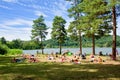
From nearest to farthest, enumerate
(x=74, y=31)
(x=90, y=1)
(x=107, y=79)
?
(x=107, y=79)
(x=90, y=1)
(x=74, y=31)

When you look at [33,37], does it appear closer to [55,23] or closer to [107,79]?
[55,23]

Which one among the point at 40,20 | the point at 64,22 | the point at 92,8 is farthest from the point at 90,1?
the point at 40,20

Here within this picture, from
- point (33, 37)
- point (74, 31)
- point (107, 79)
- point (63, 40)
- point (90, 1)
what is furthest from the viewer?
point (33, 37)

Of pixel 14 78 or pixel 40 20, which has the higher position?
pixel 40 20

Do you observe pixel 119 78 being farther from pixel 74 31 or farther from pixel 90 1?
pixel 74 31

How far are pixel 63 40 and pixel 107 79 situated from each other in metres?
51.8

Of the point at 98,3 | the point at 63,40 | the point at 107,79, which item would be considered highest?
the point at 98,3

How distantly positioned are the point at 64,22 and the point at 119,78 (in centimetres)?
5234

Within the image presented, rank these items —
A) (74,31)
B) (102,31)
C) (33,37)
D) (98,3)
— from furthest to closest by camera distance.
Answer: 1. (33,37)
2. (74,31)
3. (102,31)
4. (98,3)

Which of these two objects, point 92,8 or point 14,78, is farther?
point 92,8

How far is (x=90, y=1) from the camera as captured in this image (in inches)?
1495

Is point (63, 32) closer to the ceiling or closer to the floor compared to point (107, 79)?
closer to the ceiling

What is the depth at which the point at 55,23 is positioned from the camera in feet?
220

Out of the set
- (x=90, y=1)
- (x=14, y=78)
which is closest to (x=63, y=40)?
(x=90, y=1)
